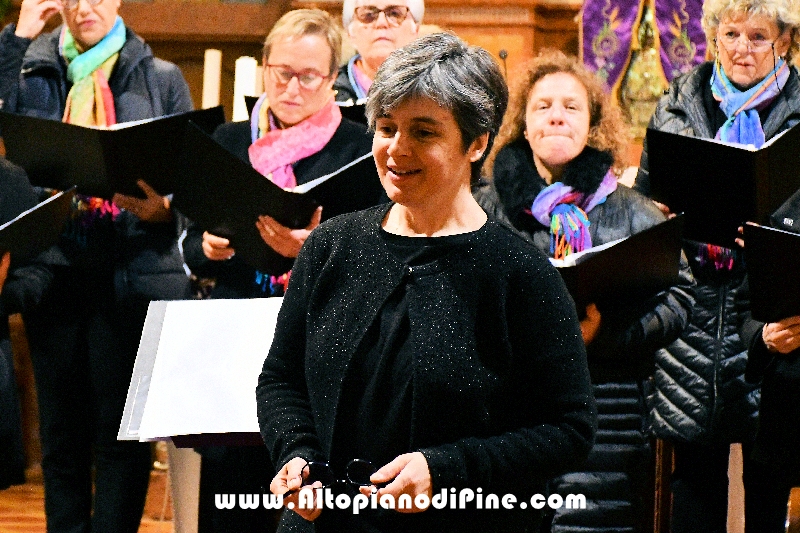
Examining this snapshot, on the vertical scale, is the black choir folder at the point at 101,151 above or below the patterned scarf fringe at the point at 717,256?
above

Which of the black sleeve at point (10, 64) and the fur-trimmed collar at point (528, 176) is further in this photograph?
the black sleeve at point (10, 64)

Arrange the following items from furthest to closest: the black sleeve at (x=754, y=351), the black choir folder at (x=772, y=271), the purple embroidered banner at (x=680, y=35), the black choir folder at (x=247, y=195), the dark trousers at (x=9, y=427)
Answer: the purple embroidered banner at (x=680, y=35) < the dark trousers at (x=9, y=427) < the black sleeve at (x=754, y=351) < the black choir folder at (x=247, y=195) < the black choir folder at (x=772, y=271)

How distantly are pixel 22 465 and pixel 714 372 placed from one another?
9.09 feet

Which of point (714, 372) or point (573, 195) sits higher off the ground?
point (573, 195)

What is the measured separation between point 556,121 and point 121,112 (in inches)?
49.1

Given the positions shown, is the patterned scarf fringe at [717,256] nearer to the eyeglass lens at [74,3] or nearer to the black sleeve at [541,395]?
the black sleeve at [541,395]

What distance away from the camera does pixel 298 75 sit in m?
2.90

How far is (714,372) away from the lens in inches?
115

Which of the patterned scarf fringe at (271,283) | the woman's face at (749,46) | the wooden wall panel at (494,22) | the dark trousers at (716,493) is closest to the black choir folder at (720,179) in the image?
the woman's face at (749,46)

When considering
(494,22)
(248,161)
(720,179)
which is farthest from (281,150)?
(494,22)

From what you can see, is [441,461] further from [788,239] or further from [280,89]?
[280,89]

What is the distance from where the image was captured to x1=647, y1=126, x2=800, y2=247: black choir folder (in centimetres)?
267

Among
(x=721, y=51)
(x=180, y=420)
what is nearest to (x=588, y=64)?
→ (x=721, y=51)

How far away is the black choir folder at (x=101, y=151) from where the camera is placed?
2.88 m
